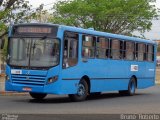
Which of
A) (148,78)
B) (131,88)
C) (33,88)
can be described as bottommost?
(131,88)

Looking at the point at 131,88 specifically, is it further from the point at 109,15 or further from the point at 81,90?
the point at 109,15

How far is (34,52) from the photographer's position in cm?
2009

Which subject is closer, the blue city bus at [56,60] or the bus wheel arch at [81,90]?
the blue city bus at [56,60]

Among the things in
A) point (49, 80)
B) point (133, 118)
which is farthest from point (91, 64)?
point (133, 118)

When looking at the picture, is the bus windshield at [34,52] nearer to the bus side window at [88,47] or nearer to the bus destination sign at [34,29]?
the bus destination sign at [34,29]

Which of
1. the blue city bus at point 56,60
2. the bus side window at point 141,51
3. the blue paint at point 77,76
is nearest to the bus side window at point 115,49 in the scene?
the blue paint at point 77,76

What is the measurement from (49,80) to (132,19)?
4035 centimetres

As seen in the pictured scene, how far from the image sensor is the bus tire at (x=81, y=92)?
21.2 metres

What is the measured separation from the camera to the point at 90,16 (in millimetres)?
60594

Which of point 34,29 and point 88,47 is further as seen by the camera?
point 88,47

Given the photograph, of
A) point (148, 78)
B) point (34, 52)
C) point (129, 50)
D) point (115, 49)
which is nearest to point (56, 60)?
point (34, 52)

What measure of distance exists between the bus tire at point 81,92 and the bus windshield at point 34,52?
1.90 m

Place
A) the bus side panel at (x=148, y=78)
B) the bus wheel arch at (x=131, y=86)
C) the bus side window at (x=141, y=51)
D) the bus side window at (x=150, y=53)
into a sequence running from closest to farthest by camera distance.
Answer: the bus wheel arch at (x=131, y=86), the bus side window at (x=141, y=51), the bus side panel at (x=148, y=78), the bus side window at (x=150, y=53)

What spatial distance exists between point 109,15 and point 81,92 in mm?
37140
